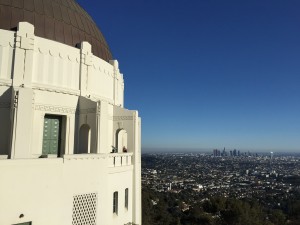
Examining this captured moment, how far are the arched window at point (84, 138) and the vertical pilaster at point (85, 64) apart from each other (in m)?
1.84

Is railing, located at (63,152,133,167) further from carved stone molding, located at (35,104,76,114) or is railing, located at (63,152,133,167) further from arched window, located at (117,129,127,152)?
carved stone molding, located at (35,104,76,114)

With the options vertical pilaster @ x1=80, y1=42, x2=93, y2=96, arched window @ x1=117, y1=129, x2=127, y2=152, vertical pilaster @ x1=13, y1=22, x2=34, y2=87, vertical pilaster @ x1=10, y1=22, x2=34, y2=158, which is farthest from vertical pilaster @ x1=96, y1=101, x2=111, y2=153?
vertical pilaster @ x1=13, y1=22, x2=34, y2=87

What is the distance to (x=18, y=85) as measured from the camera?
13336 millimetres

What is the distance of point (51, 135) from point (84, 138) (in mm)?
1763

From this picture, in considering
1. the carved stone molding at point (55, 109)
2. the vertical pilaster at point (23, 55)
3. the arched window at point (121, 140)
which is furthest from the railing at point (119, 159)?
the vertical pilaster at point (23, 55)

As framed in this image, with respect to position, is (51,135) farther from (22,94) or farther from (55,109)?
(22,94)

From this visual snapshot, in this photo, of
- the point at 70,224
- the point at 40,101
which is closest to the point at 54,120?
the point at 40,101

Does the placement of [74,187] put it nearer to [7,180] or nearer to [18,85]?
[7,180]

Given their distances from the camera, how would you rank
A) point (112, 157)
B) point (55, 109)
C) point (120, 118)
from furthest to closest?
1. point (120, 118)
2. point (55, 109)
3. point (112, 157)

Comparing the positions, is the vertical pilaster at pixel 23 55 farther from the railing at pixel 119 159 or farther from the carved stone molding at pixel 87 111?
the railing at pixel 119 159

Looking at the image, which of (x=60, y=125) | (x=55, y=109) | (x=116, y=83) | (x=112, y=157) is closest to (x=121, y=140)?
(x=116, y=83)

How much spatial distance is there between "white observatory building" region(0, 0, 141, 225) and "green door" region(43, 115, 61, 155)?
0.16 feet

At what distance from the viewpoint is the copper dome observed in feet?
48.8

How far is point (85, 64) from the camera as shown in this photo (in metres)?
15.9
